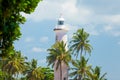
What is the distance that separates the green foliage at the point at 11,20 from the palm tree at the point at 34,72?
73.4 m

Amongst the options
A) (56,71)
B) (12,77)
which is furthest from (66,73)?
(12,77)

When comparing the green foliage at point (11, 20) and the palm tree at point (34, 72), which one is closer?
the green foliage at point (11, 20)

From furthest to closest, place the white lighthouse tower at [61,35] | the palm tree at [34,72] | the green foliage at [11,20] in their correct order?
the palm tree at [34,72], the white lighthouse tower at [61,35], the green foliage at [11,20]

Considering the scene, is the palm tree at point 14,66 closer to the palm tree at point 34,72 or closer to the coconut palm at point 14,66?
the coconut palm at point 14,66

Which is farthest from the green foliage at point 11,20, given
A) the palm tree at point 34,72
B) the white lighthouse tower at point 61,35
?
the palm tree at point 34,72

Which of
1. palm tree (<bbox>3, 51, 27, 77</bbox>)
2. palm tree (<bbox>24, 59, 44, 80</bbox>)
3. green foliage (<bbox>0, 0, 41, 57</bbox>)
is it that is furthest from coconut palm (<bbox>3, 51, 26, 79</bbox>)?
green foliage (<bbox>0, 0, 41, 57</bbox>)

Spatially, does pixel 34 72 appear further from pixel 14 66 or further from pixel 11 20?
pixel 11 20

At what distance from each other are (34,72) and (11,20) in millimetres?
74927

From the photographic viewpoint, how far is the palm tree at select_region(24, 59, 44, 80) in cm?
9344

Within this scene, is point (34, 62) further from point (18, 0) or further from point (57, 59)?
point (18, 0)

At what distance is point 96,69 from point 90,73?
2.15 m

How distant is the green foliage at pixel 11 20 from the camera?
1841 cm

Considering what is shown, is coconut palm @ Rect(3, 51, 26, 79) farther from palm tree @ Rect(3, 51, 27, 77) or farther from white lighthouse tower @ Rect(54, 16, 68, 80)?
white lighthouse tower @ Rect(54, 16, 68, 80)

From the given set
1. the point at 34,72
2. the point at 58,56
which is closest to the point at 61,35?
the point at 58,56
